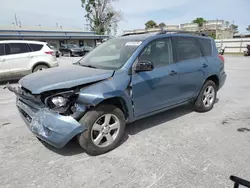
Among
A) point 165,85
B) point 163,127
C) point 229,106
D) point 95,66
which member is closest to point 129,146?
point 163,127

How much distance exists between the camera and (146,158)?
115 inches

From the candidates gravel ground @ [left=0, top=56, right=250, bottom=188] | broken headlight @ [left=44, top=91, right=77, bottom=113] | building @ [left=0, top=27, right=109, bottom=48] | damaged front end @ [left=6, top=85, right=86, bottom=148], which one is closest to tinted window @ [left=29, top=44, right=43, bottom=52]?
gravel ground @ [left=0, top=56, right=250, bottom=188]

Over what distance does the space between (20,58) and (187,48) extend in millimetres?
6883

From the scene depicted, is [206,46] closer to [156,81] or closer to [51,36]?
[156,81]

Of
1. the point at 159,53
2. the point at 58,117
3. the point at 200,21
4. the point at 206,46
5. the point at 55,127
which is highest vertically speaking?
the point at 200,21

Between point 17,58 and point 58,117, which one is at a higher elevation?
point 17,58

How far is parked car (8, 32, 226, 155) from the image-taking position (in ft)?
8.85

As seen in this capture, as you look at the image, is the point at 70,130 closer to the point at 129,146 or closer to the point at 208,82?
the point at 129,146

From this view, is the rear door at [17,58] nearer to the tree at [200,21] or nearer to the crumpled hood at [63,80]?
the crumpled hood at [63,80]

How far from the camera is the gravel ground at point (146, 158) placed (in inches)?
98.0

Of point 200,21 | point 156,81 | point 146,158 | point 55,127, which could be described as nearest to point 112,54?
point 156,81

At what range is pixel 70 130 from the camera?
2645mm

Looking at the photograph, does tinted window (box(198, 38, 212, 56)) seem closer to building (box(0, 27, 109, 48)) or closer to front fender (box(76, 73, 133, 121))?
front fender (box(76, 73, 133, 121))

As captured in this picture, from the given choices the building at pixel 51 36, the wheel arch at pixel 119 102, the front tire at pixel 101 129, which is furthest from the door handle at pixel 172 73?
the building at pixel 51 36
